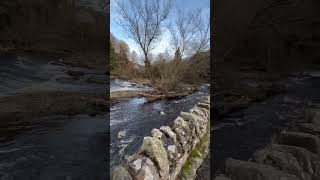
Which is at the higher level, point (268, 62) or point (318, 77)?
point (268, 62)

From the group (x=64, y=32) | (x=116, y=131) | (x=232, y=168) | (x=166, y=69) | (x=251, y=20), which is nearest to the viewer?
(x=232, y=168)

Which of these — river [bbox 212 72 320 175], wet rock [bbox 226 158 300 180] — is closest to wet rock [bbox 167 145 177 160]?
river [bbox 212 72 320 175]

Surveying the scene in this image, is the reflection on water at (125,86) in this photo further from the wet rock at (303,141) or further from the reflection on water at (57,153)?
the wet rock at (303,141)

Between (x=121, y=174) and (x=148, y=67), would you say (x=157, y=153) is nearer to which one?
(x=121, y=174)

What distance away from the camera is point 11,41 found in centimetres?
509

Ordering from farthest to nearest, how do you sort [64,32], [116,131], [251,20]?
[64,32], [116,131], [251,20]

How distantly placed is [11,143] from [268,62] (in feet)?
10.3

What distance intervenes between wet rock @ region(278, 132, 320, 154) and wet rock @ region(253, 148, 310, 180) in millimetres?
163

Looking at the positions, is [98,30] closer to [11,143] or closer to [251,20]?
[11,143]

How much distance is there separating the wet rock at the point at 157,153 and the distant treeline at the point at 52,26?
381 cm

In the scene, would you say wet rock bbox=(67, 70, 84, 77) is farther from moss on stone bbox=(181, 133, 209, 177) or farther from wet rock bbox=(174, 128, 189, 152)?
wet rock bbox=(174, 128, 189, 152)

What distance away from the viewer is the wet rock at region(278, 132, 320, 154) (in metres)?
1.11

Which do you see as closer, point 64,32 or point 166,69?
point 64,32

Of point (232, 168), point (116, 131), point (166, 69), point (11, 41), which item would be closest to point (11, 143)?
point (116, 131)
